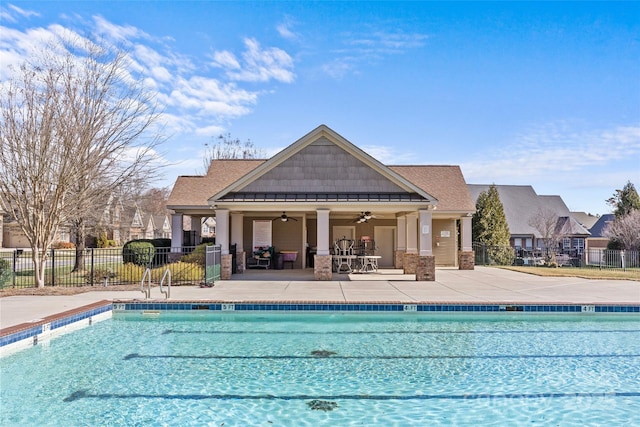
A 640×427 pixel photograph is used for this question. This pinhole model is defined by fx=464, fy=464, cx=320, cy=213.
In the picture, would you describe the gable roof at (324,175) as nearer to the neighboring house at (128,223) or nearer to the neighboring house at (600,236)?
the neighboring house at (128,223)

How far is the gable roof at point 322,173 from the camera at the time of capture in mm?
18250

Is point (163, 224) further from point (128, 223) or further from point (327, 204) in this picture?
point (327, 204)

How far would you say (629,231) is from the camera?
30.0 meters

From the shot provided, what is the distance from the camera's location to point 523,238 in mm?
39750

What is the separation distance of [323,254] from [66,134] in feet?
30.9

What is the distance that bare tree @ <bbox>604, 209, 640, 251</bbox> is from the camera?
29797mm

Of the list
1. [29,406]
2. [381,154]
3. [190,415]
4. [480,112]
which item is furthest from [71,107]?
[381,154]

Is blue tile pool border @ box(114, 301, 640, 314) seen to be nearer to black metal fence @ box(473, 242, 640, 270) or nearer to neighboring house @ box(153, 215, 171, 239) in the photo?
black metal fence @ box(473, 242, 640, 270)

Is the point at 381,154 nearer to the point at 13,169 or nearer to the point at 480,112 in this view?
the point at 480,112

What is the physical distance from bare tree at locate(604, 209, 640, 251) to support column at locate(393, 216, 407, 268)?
57.2 feet

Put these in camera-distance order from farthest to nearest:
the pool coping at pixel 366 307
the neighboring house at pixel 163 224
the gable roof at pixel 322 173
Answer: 1. the neighboring house at pixel 163 224
2. the gable roof at pixel 322 173
3. the pool coping at pixel 366 307

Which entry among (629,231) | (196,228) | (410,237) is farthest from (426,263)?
(629,231)

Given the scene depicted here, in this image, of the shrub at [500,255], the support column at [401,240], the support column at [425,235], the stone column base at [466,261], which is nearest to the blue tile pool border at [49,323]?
the support column at [425,235]

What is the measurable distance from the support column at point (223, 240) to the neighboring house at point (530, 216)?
28104mm
